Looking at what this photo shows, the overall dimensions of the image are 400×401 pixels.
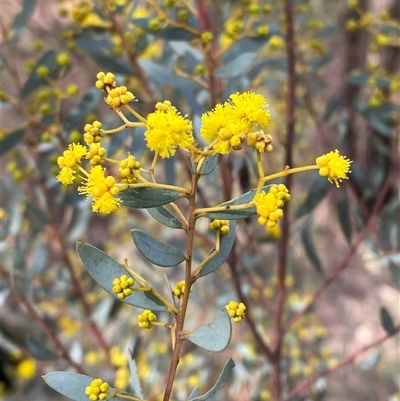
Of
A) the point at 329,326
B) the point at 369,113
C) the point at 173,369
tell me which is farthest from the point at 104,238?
the point at 173,369

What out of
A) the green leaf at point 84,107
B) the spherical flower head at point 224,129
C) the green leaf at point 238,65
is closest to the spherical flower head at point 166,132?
the spherical flower head at point 224,129

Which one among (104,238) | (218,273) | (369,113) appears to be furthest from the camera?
(104,238)

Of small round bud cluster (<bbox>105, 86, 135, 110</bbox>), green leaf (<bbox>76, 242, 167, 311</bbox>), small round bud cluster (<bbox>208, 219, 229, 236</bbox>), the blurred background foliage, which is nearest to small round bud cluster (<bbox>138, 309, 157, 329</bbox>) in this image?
green leaf (<bbox>76, 242, 167, 311</bbox>)

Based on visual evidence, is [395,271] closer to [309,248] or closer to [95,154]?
[309,248]

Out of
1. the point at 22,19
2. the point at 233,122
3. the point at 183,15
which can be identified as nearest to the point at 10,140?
the point at 22,19

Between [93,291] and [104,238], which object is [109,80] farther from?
[104,238]

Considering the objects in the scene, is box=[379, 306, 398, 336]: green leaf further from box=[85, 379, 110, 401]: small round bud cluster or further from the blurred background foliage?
box=[85, 379, 110, 401]: small round bud cluster
